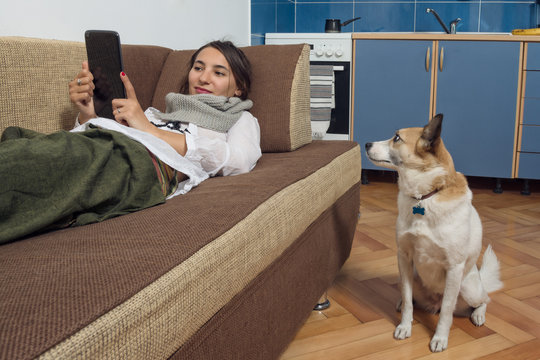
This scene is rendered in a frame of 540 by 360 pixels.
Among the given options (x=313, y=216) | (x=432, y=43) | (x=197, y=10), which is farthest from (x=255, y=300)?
(x=432, y=43)

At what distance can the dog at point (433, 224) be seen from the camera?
1.29 metres

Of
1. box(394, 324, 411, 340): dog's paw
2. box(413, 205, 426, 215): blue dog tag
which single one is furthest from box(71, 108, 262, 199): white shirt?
box(394, 324, 411, 340): dog's paw

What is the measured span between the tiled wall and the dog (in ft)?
7.27

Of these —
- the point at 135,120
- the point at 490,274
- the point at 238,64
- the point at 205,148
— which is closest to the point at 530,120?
the point at 490,274

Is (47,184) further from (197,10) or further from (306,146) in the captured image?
(197,10)

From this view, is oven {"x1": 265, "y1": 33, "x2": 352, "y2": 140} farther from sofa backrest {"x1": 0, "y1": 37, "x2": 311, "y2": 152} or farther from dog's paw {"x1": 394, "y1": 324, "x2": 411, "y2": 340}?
dog's paw {"x1": 394, "y1": 324, "x2": 411, "y2": 340}

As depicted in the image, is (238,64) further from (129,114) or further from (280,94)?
(129,114)

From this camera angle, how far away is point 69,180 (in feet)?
2.92

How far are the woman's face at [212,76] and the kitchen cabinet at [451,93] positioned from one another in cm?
185

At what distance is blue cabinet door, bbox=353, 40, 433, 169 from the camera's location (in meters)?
3.22

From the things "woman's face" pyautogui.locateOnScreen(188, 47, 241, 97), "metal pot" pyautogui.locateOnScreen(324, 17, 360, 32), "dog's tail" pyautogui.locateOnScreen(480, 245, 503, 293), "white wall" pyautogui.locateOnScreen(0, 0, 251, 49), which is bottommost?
"dog's tail" pyautogui.locateOnScreen(480, 245, 503, 293)

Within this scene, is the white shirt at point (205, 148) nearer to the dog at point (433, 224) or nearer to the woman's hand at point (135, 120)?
the woman's hand at point (135, 120)

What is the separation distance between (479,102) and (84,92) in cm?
257

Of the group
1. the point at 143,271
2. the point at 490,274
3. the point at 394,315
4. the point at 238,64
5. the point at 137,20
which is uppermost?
the point at 137,20
